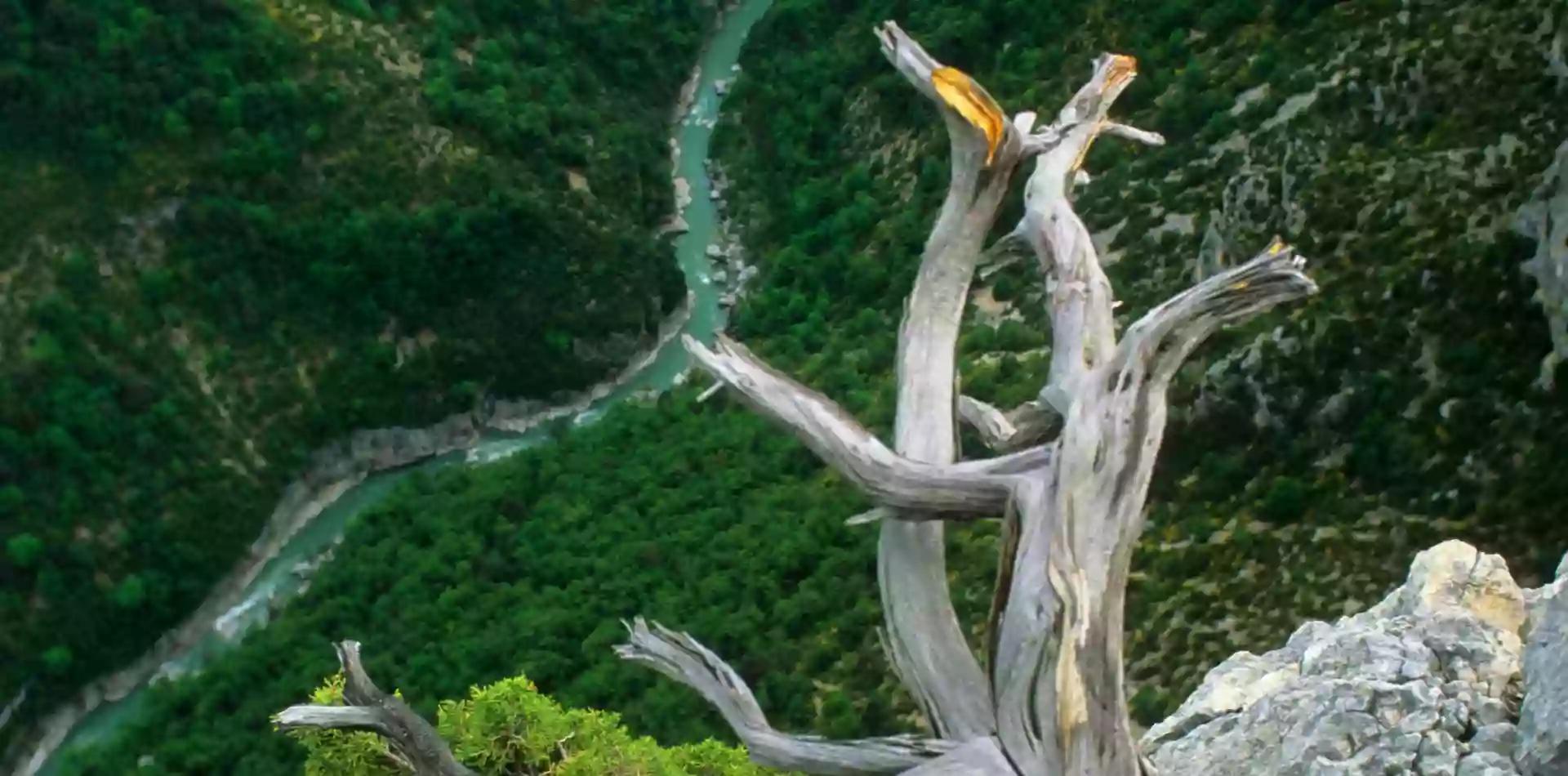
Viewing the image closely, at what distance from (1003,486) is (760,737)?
171 cm

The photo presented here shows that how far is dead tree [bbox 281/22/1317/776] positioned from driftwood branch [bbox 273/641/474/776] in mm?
31

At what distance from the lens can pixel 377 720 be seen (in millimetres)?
6875

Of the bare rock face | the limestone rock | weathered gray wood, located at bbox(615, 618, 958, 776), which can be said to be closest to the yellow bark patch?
weathered gray wood, located at bbox(615, 618, 958, 776)

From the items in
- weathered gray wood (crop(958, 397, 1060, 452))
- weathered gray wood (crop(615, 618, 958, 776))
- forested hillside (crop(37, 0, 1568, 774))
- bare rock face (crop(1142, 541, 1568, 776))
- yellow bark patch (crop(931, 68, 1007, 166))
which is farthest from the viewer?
forested hillside (crop(37, 0, 1568, 774))

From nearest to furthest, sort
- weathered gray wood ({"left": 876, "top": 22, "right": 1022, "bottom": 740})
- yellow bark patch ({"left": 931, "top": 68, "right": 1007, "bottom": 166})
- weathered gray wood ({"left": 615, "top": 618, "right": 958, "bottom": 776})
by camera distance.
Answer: weathered gray wood ({"left": 615, "top": 618, "right": 958, "bottom": 776})
weathered gray wood ({"left": 876, "top": 22, "right": 1022, "bottom": 740})
yellow bark patch ({"left": 931, "top": 68, "right": 1007, "bottom": 166})

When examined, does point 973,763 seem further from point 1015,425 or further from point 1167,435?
point 1167,435

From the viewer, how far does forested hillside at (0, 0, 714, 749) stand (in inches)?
1118

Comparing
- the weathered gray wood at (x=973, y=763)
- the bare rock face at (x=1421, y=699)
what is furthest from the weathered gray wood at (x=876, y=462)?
the bare rock face at (x=1421, y=699)

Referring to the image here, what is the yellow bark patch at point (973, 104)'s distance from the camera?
6.68 metres

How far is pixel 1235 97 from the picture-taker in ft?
76.0

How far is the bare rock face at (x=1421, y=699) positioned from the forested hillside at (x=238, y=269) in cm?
2454

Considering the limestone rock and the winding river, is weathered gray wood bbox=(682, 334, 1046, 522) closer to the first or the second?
the limestone rock

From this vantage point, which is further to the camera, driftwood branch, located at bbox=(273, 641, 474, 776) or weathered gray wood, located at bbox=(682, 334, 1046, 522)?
driftwood branch, located at bbox=(273, 641, 474, 776)

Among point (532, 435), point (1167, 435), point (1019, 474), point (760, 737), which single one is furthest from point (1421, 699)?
point (532, 435)
